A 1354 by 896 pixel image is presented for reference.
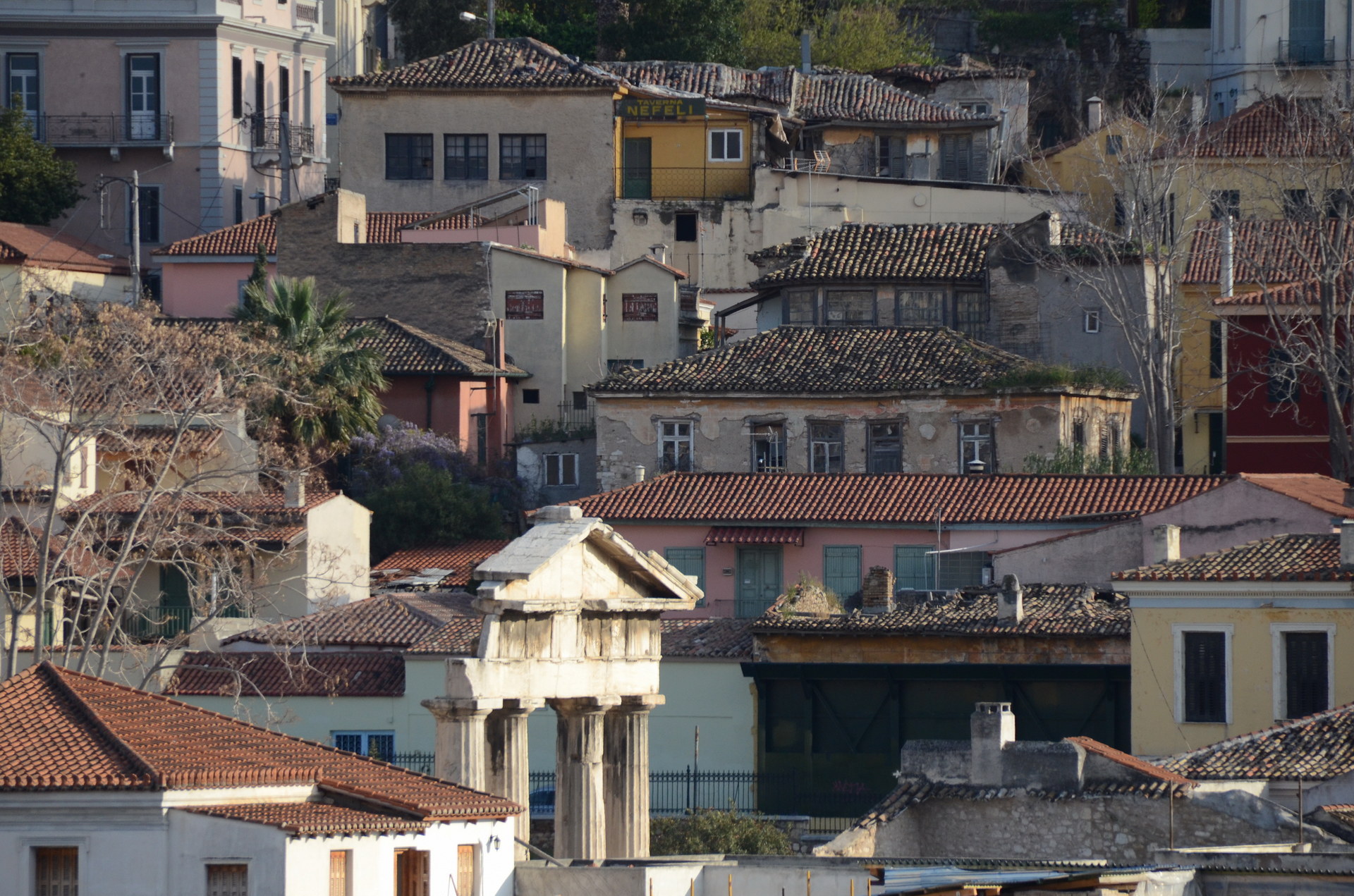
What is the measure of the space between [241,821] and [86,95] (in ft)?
175

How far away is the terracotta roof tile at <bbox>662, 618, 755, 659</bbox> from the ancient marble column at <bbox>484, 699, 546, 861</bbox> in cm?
1408

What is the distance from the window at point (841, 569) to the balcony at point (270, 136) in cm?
3136

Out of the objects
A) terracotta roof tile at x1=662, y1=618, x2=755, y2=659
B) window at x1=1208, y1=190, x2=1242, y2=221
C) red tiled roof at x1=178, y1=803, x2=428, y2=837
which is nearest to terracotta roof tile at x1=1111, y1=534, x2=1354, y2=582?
terracotta roof tile at x1=662, y1=618, x2=755, y2=659

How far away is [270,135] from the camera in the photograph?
78.8 m

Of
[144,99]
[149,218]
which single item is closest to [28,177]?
[149,218]

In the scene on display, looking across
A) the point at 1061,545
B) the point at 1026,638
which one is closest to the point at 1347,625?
the point at 1026,638

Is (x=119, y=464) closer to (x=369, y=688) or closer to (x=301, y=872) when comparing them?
(x=369, y=688)

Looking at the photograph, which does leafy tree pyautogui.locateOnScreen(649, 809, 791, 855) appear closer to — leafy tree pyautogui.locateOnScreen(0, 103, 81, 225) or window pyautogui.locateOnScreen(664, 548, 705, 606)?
window pyautogui.locateOnScreen(664, 548, 705, 606)

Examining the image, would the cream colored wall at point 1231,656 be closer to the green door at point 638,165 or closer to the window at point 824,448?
the window at point 824,448

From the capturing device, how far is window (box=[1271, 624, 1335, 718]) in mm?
40344

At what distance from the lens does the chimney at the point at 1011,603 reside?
45.0 meters

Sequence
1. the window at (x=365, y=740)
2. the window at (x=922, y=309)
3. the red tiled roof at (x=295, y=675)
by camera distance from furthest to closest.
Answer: the window at (x=922, y=309)
the red tiled roof at (x=295, y=675)
the window at (x=365, y=740)

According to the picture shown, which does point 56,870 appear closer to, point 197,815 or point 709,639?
point 197,815

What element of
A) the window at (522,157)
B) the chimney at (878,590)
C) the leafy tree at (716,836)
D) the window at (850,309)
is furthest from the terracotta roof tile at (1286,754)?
the window at (522,157)
